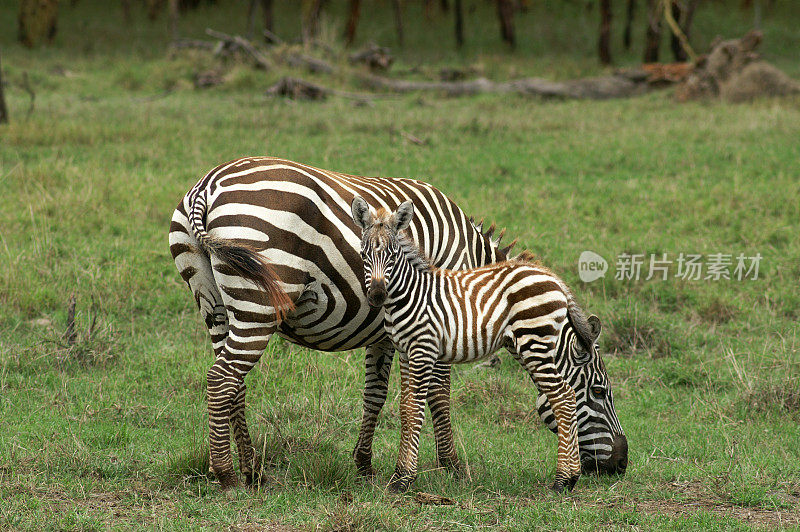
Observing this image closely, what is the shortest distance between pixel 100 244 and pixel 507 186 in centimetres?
548

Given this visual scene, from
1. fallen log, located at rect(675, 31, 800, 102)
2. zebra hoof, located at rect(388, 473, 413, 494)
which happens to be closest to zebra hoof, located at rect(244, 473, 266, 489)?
zebra hoof, located at rect(388, 473, 413, 494)

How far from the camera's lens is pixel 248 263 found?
4.25m

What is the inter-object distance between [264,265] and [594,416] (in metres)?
A: 2.32

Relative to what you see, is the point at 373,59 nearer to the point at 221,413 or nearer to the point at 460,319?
the point at 460,319

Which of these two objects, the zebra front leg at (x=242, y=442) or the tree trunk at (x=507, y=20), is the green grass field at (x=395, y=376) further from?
the tree trunk at (x=507, y=20)

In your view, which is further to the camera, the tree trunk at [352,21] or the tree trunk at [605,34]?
the tree trunk at [352,21]

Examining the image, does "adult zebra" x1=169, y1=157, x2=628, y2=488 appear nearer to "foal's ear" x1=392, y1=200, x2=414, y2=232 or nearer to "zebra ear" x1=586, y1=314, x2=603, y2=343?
"foal's ear" x1=392, y1=200, x2=414, y2=232

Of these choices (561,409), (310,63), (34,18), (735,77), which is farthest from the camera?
(34,18)

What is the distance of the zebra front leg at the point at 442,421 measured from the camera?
5324 mm

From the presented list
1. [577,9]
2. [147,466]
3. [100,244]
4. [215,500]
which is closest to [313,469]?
[215,500]

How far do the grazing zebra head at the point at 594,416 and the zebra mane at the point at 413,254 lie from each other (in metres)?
1.13

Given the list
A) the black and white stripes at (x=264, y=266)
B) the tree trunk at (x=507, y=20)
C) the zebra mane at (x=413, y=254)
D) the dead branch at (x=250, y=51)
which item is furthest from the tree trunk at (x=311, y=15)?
the zebra mane at (x=413, y=254)

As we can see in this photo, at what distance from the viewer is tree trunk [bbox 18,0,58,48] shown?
28.2 m

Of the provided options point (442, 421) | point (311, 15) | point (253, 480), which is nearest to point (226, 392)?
point (253, 480)
